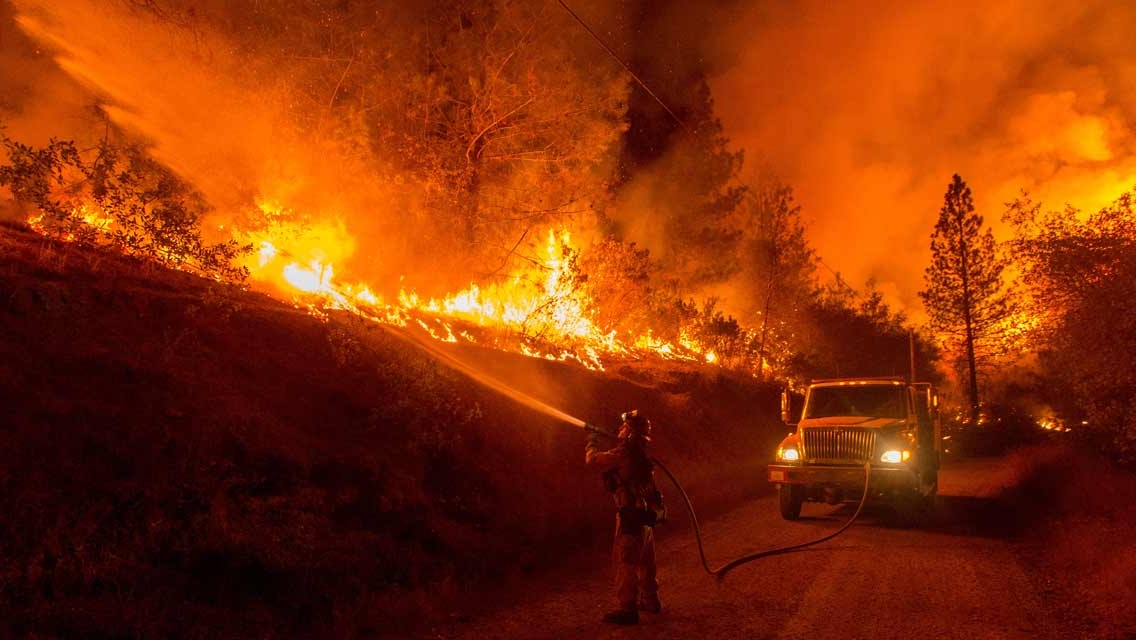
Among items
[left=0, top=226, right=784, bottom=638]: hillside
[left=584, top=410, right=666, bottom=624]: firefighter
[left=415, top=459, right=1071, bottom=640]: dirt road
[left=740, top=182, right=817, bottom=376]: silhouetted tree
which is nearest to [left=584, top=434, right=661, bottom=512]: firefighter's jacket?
[left=584, top=410, right=666, bottom=624]: firefighter

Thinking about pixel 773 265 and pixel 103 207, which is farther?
pixel 773 265

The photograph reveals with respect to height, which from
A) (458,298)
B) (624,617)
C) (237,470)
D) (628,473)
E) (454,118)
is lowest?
(624,617)

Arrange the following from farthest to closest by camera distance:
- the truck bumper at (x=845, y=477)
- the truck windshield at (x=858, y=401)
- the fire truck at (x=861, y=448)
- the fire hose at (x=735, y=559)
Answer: the truck windshield at (x=858, y=401) < the fire truck at (x=861, y=448) < the truck bumper at (x=845, y=477) < the fire hose at (x=735, y=559)

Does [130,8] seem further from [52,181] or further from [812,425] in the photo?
[812,425]

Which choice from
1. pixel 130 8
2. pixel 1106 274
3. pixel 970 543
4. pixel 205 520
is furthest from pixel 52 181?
pixel 1106 274

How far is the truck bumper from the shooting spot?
1162 cm

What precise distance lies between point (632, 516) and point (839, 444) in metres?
6.80

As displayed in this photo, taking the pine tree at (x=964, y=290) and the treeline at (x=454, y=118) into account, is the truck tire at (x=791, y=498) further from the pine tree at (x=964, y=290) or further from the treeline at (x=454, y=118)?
the pine tree at (x=964, y=290)

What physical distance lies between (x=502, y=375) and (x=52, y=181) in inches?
359

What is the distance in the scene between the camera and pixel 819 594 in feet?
24.8

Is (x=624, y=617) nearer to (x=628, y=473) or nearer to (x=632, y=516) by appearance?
(x=632, y=516)

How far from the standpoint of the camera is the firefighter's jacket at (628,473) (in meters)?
6.84

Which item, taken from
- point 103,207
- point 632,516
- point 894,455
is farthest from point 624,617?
point 103,207

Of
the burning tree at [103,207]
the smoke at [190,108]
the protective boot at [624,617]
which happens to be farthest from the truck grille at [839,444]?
the smoke at [190,108]
